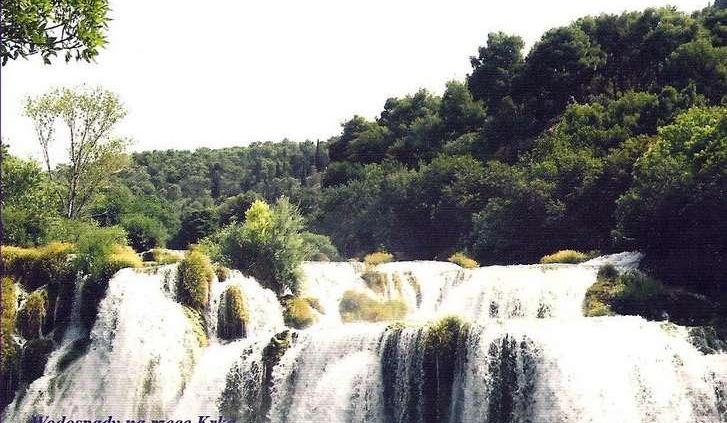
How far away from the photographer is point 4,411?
28.2 m

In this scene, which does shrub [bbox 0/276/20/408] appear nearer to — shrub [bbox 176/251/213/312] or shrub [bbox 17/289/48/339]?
shrub [bbox 17/289/48/339]

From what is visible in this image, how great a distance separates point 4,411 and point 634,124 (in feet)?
122

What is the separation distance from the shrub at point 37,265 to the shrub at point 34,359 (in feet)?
9.25

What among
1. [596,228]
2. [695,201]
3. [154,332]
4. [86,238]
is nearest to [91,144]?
[86,238]

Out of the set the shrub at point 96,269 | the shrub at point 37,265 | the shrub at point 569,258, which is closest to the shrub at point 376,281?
the shrub at point 569,258

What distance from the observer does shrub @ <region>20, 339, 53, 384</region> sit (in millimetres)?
29047

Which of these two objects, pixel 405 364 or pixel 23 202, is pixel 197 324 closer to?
pixel 405 364

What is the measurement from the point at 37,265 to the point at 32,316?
2.50 m

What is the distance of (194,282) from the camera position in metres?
30.1

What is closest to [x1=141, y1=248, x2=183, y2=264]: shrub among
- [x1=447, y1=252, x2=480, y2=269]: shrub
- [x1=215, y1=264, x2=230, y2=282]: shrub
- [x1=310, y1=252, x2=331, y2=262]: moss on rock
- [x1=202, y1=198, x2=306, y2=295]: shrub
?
[x1=202, y1=198, x2=306, y2=295]: shrub

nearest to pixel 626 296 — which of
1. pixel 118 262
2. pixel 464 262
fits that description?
pixel 464 262

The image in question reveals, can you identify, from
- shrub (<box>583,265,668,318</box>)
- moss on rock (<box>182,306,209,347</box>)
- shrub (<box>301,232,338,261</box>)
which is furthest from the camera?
shrub (<box>301,232,338,261</box>)

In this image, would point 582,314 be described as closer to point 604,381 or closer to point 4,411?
point 604,381

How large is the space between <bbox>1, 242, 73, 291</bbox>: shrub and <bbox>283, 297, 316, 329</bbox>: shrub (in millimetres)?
8842
